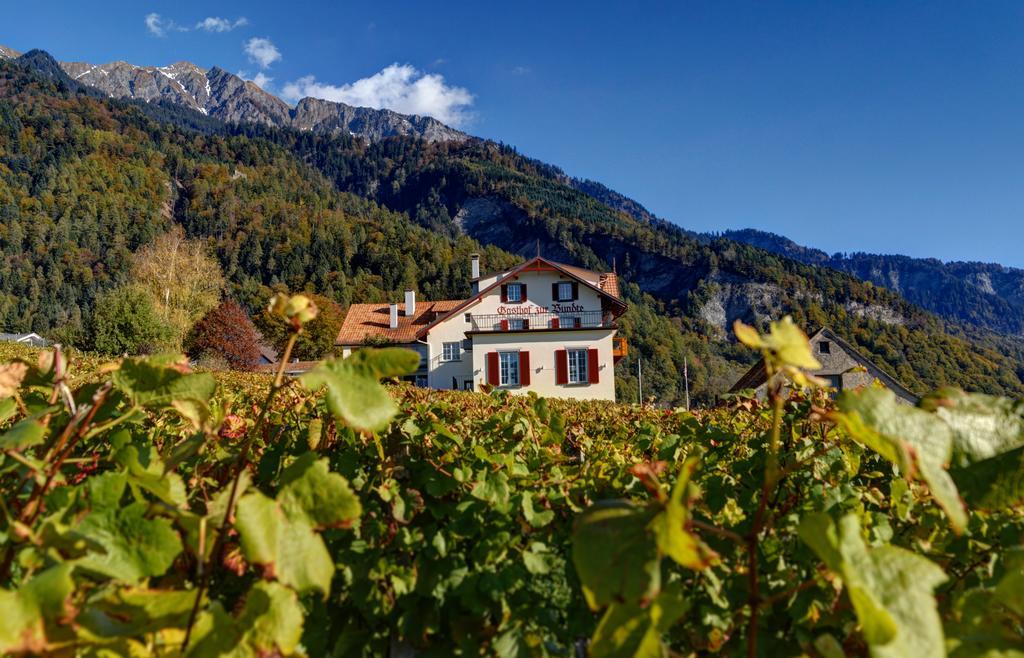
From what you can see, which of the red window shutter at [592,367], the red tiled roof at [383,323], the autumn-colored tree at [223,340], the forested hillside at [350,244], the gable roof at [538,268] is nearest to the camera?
the red window shutter at [592,367]

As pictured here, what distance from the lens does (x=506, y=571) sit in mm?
986

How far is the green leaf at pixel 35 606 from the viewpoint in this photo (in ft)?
1.70

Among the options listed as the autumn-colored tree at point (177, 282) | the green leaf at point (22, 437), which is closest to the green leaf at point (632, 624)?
the green leaf at point (22, 437)

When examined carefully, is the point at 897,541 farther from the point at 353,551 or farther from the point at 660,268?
the point at 660,268

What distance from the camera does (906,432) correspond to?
541 millimetres

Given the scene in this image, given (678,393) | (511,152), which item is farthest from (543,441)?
(511,152)

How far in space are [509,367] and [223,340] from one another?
15514 mm

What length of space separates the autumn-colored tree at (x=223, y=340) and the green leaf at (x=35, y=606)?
3287 cm

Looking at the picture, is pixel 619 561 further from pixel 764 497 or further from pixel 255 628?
pixel 255 628

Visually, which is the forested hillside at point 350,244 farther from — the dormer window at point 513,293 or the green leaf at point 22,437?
the green leaf at point 22,437

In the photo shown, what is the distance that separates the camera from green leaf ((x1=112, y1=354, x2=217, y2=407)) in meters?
0.77

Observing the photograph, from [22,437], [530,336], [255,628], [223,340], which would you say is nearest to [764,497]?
[255,628]

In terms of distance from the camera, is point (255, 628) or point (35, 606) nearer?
point (35, 606)

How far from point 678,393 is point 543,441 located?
66.4m
